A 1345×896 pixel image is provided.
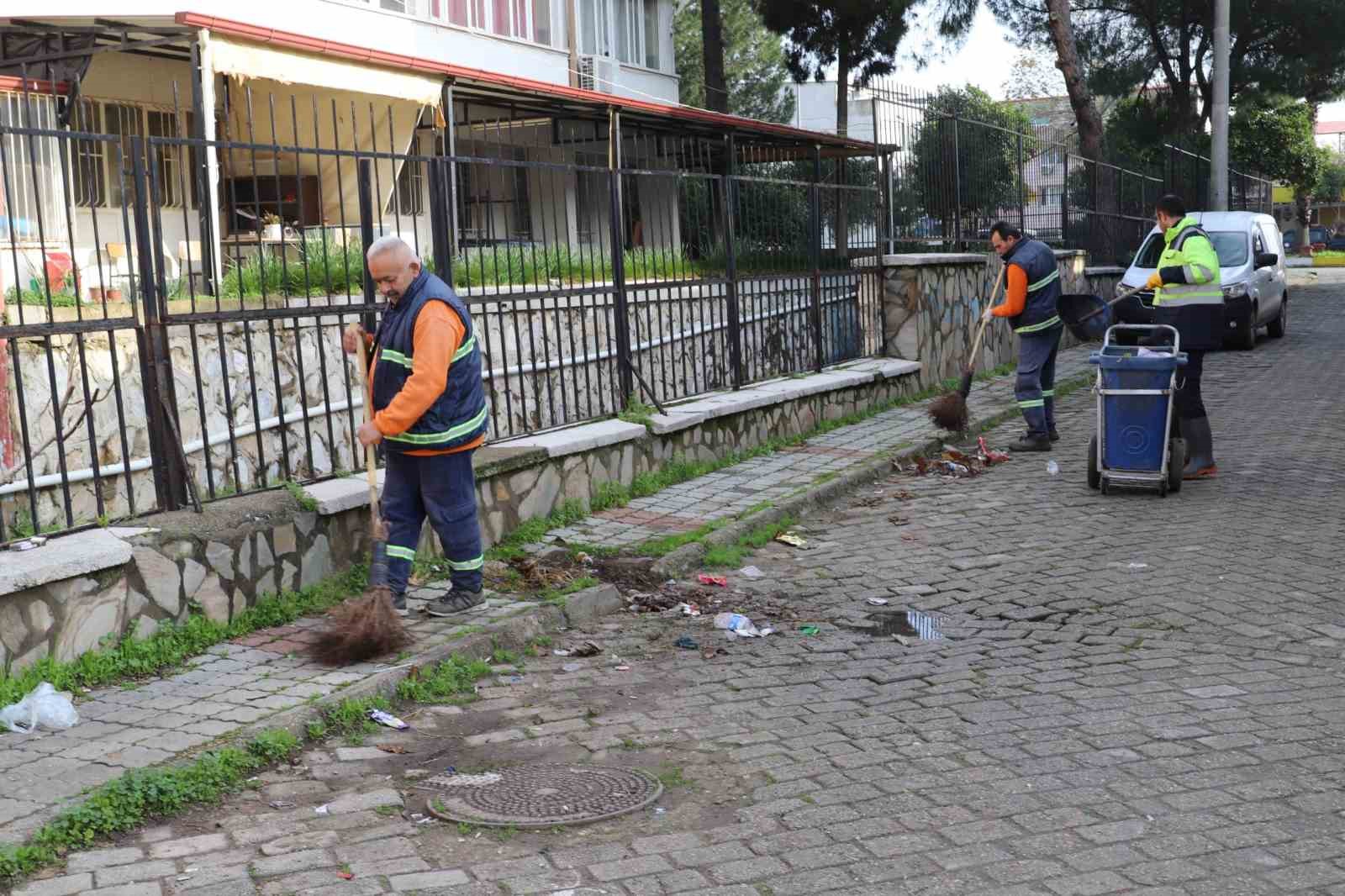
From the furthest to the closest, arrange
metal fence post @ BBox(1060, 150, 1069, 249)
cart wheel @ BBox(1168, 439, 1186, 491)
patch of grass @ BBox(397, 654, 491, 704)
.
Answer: metal fence post @ BBox(1060, 150, 1069, 249) → cart wheel @ BBox(1168, 439, 1186, 491) → patch of grass @ BBox(397, 654, 491, 704)

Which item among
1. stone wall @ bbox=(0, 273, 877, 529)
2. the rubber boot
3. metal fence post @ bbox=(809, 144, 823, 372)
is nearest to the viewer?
stone wall @ bbox=(0, 273, 877, 529)

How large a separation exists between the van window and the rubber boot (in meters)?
9.82

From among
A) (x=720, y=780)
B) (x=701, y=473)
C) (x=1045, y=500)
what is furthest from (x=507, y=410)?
(x=720, y=780)

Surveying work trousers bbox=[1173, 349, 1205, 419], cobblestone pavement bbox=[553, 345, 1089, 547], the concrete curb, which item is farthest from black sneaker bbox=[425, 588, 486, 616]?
work trousers bbox=[1173, 349, 1205, 419]

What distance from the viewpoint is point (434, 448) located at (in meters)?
6.17

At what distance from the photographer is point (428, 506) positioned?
20.6 ft

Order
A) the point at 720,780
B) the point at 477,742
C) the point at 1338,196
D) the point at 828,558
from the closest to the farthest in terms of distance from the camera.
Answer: the point at 720,780 < the point at 477,742 < the point at 828,558 < the point at 1338,196

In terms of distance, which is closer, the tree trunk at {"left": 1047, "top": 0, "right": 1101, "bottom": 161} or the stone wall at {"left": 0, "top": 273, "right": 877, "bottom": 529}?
the stone wall at {"left": 0, "top": 273, "right": 877, "bottom": 529}

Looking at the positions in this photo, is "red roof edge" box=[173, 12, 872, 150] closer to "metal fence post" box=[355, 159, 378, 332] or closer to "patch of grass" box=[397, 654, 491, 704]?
"metal fence post" box=[355, 159, 378, 332]

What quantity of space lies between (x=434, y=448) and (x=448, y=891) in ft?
9.16

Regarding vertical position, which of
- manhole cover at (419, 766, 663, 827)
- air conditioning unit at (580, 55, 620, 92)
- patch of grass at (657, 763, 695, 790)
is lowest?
patch of grass at (657, 763, 695, 790)

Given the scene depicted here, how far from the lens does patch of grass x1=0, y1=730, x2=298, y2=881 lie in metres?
3.94

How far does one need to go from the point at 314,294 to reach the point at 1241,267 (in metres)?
14.8

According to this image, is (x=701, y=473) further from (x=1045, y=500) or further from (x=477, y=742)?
(x=477, y=742)
